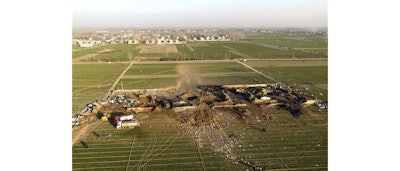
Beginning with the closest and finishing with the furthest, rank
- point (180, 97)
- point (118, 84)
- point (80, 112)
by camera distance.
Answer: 1. point (80, 112)
2. point (180, 97)
3. point (118, 84)

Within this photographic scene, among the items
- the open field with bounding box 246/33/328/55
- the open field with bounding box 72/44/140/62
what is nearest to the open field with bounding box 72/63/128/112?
the open field with bounding box 72/44/140/62

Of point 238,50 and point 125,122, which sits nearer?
point 125,122

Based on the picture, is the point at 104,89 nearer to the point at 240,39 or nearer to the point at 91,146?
the point at 91,146

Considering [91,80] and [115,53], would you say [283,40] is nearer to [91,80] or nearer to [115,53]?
[115,53]

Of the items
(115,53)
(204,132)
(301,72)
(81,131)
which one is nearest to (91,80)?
(115,53)

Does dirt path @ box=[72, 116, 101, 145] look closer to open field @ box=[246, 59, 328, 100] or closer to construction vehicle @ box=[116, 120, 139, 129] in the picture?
construction vehicle @ box=[116, 120, 139, 129]

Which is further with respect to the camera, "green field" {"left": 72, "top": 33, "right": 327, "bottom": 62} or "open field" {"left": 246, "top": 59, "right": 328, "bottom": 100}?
"green field" {"left": 72, "top": 33, "right": 327, "bottom": 62}

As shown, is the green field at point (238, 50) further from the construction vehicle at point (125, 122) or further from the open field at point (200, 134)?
the construction vehicle at point (125, 122)

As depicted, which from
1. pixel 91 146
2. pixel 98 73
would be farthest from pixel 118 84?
pixel 91 146
